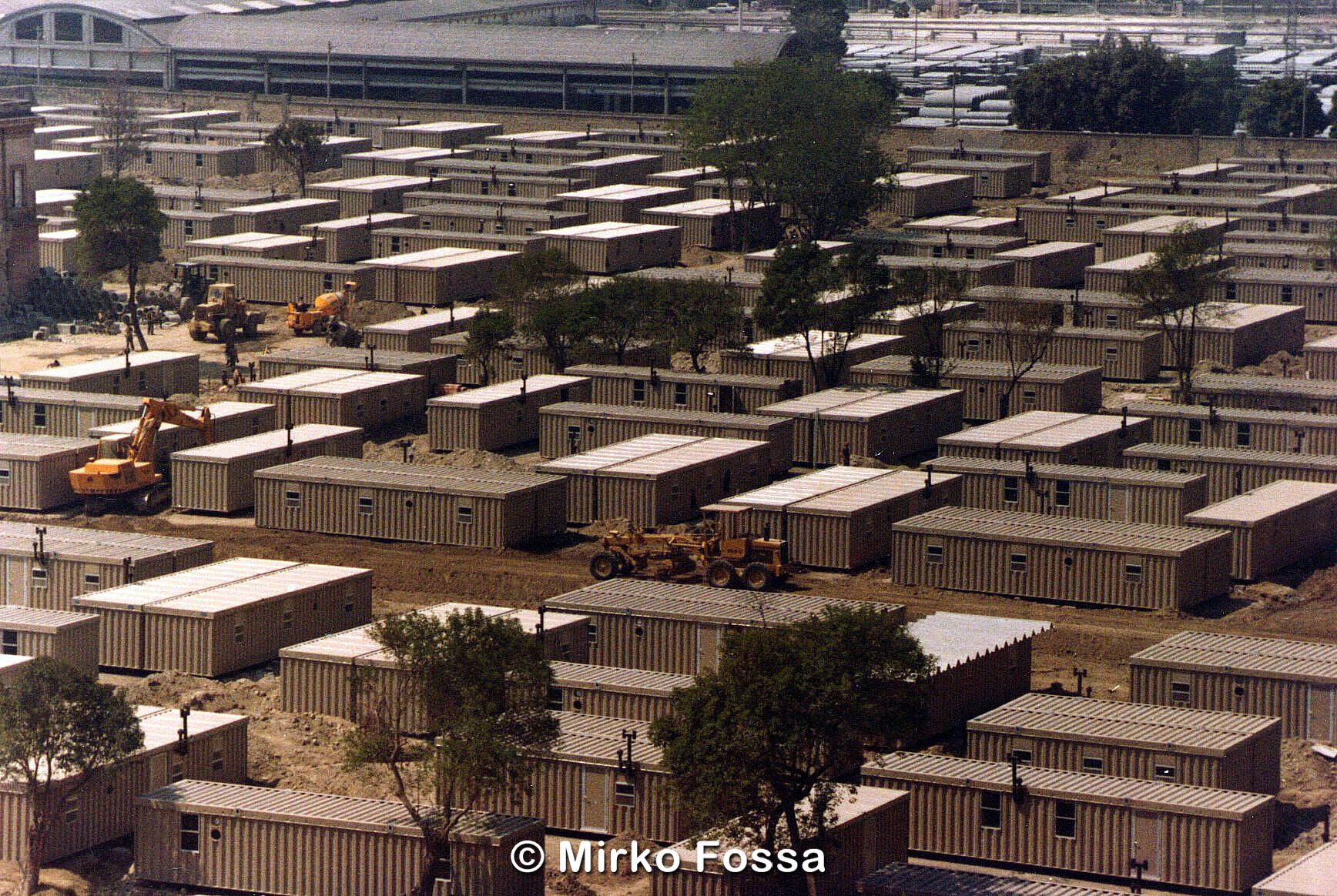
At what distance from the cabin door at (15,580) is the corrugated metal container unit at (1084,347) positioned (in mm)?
35730

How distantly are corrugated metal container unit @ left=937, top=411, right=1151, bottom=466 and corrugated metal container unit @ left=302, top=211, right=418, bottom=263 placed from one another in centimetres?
3880

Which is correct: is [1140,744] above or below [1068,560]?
below

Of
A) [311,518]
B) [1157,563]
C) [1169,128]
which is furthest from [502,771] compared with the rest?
[1169,128]

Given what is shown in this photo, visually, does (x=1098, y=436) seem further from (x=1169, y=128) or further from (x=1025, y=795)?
(x=1169, y=128)

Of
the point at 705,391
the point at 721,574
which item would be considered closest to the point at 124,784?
the point at 721,574

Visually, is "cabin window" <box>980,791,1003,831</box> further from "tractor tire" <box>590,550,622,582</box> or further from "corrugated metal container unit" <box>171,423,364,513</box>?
"corrugated metal container unit" <box>171,423,364,513</box>

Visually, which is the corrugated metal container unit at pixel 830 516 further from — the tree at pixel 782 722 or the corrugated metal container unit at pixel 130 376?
the corrugated metal container unit at pixel 130 376

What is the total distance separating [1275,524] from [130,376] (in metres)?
35.5

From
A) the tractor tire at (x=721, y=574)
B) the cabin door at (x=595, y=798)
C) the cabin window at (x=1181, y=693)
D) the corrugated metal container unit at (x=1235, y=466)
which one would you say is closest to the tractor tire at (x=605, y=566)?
the tractor tire at (x=721, y=574)

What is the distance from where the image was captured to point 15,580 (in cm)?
5197

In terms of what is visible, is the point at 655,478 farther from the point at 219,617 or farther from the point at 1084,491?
the point at 219,617

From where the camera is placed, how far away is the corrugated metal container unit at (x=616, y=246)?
94.2 meters

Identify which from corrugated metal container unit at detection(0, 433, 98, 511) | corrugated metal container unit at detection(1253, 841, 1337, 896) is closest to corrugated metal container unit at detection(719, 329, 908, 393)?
corrugated metal container unit at detection(0, 433, 98, 511)

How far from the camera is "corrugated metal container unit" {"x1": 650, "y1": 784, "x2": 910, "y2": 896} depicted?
3512 cm
